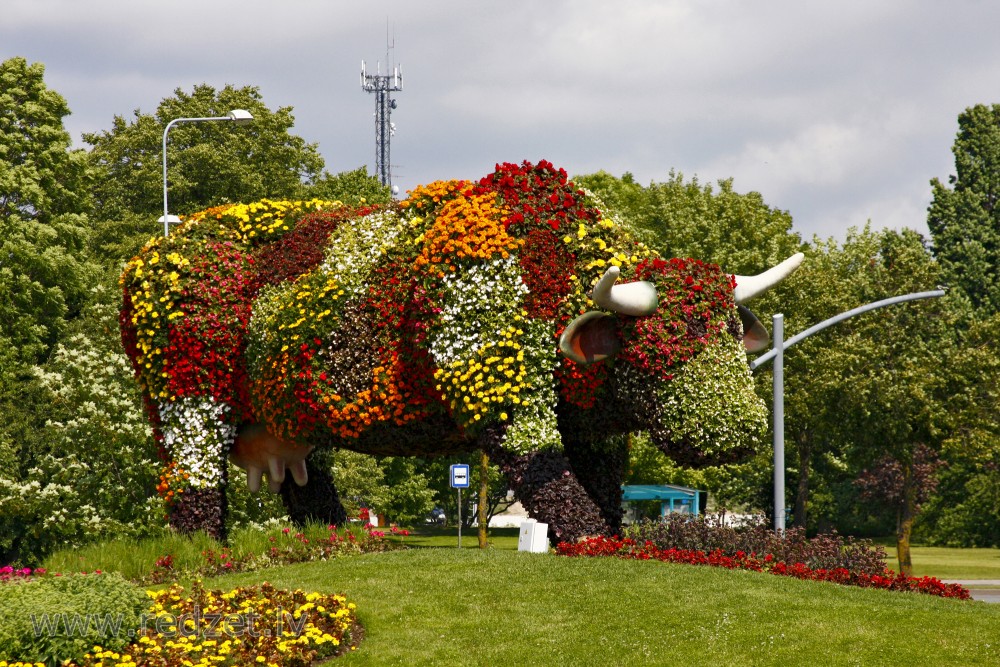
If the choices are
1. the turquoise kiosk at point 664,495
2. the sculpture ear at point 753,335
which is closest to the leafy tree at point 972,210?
the turquoise kiosk at point 664,495

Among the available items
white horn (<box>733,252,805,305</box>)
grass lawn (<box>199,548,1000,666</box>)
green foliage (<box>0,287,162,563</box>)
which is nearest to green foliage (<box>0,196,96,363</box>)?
green foliage (<box>0,287,162,563</box>)

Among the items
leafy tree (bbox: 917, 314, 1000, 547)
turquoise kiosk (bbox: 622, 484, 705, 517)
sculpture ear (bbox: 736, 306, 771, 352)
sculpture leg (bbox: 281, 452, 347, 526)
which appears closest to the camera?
sculpture ear (bbox: 736, 306, 771, 352)

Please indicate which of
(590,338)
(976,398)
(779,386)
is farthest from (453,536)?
(590,338)

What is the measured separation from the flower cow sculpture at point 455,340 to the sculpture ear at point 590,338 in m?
0.02

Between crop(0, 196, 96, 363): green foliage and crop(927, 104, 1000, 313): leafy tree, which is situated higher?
crop(927, 104, 1000, 313): leafy tree

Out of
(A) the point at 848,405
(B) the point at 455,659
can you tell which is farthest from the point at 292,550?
(A) the point at 848,405

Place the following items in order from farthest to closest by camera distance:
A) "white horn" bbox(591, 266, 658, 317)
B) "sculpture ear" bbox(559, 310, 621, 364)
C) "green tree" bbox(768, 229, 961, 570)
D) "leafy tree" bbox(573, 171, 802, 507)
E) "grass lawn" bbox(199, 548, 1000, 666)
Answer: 1. "leafy tree" bbox(573, 171, 802, 507)
2. "green tree" bbox(768, 229, 961, 570)
3. "sculpture ear" bbox(559, 310, 621, 364)
4. "white horn" bbox(591, 266, 658, 317)
5. "grass lawn" bbox(199, 548, 1000, 666)

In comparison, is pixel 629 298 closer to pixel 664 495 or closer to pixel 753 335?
pixel 753 335

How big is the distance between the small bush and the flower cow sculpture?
0.85 meters

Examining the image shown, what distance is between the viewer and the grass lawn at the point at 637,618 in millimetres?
10805

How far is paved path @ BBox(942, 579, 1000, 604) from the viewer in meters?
24.9

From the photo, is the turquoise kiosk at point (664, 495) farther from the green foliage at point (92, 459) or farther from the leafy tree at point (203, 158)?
the green foliage at point (92, 459)

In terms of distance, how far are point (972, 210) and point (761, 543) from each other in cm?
3986

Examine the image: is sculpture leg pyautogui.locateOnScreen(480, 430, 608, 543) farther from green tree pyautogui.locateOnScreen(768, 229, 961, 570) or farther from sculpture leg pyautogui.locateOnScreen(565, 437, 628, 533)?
green tree pyautogui.locateOnScreen(768, 229, 961, 570)
